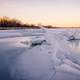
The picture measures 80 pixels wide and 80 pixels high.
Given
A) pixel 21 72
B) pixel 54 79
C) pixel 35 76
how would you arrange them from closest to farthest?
pixel 54 79 → pixel 35 76 → pixel 21 72

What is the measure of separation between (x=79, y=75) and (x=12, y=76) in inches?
69.2

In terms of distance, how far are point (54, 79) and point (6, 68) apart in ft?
6.77

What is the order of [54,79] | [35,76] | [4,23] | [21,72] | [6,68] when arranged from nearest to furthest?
[54,79] < [35,76] < [21,72] < [6,68] < [4,23]

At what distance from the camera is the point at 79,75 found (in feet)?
18.4

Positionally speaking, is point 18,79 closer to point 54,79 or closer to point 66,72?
point 54,79

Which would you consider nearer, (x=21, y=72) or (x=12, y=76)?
(x=12, y=76)

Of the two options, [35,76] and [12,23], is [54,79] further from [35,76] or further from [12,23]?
[12,23]

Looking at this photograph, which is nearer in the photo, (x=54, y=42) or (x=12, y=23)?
(x=54, y=42)

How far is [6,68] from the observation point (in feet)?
21.6

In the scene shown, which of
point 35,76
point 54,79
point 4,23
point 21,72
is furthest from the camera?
point 4,23

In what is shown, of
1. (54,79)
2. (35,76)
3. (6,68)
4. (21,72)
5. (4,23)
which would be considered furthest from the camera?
(4,23)

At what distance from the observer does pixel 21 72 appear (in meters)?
5.90

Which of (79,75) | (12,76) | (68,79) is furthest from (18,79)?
(79,75)

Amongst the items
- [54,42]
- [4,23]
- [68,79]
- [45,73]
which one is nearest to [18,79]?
[45,73]
